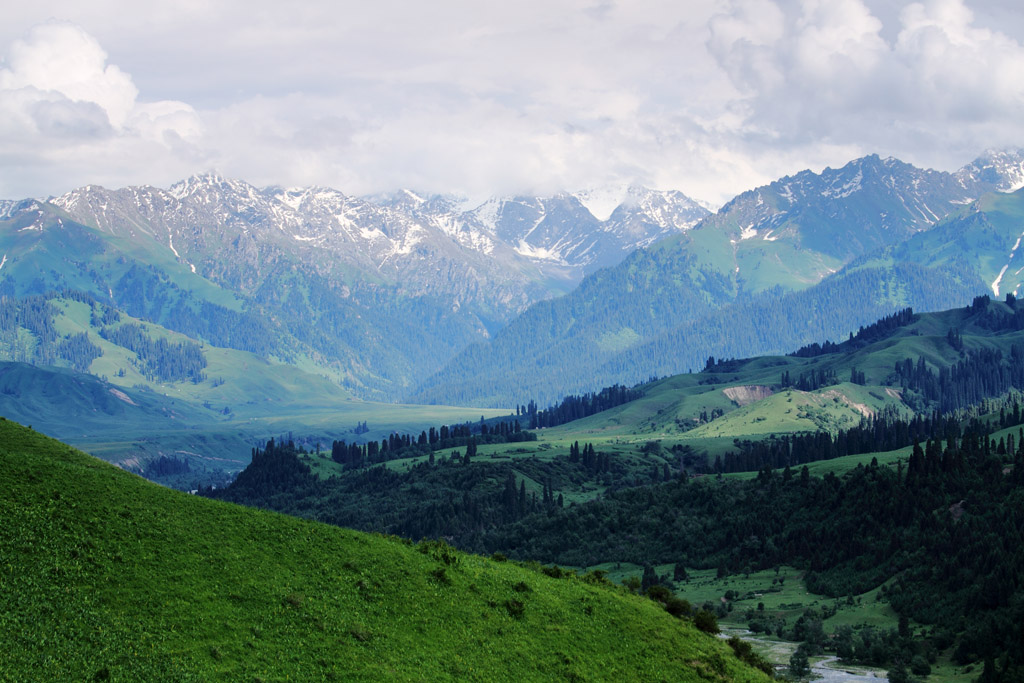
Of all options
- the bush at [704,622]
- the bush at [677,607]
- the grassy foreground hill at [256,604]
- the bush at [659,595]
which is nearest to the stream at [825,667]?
the bush at [659,595]

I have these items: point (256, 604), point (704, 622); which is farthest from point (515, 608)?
point (704, 622)

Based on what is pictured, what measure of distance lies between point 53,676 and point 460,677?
97.9 ft

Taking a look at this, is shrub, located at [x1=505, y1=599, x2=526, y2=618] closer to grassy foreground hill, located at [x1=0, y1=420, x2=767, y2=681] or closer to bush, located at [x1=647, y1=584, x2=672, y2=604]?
grassy foreground hill, located at [x1=0, y1=420, x2=767, y2=681]

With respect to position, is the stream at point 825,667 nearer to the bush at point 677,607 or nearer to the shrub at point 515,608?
the bush at point 677,607

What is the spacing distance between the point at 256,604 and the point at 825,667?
10117cm

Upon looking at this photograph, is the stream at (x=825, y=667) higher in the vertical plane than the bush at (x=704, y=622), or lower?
lower

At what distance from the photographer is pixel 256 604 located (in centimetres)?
8312

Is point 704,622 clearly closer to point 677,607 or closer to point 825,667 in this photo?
point 677,607

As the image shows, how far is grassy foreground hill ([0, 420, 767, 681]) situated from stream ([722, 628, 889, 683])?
4665 centimetres

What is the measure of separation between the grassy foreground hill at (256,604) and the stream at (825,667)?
1837 inches

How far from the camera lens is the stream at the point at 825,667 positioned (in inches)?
5955

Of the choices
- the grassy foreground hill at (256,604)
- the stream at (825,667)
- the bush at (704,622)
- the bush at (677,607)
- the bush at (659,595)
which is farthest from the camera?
the stream at (825,667)

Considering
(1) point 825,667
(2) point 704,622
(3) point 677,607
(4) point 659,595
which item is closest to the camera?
(2) point 704,622

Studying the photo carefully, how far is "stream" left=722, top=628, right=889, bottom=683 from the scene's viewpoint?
151 m
